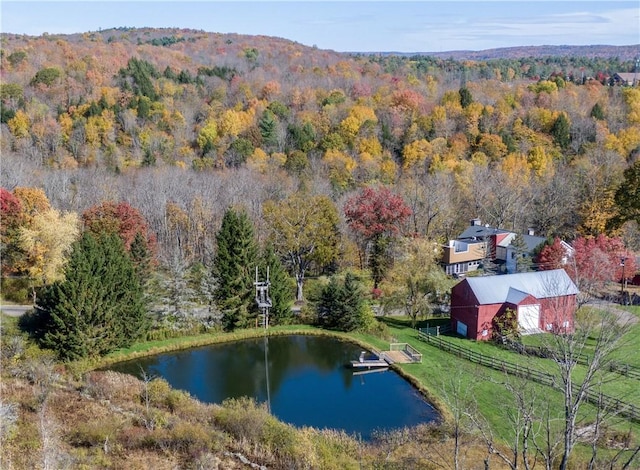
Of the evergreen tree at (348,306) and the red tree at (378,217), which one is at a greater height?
the red tree at (378,217)

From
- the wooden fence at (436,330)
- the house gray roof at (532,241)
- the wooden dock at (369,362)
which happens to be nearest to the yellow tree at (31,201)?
the wooden dock at (369,362)

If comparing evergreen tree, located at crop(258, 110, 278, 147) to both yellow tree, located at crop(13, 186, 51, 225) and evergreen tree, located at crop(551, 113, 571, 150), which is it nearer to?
evergreen tree, located at crop(551, 113, 571, 150)

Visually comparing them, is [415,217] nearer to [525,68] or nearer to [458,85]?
[458,85]

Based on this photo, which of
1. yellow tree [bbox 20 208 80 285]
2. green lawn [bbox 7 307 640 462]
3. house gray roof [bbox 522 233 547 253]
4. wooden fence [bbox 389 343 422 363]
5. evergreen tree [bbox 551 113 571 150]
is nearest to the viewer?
green lawn [bbox 7 307 640 462]

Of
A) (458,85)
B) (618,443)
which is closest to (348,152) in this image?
(458,85)

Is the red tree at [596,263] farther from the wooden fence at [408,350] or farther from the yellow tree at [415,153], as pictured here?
the yellow tree at [415,153]

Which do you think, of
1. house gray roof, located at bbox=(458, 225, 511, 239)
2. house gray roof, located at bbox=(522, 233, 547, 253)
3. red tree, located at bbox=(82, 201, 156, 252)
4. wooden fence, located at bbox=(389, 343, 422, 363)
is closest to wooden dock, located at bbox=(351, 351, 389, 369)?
wooden fence, located at bbox=(389, 343, 422, 363)

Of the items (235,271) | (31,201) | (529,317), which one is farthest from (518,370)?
(31,201)
